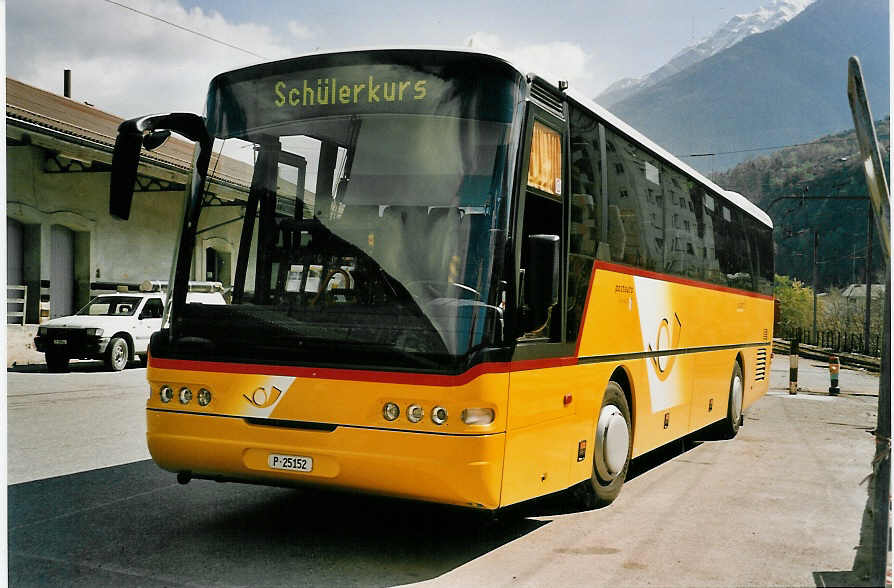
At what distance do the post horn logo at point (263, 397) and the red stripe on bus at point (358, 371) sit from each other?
0.10 metres

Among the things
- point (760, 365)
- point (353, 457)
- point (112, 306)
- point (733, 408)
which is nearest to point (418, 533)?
point (353, 457)

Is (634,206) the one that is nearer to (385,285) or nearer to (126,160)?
(385,285)

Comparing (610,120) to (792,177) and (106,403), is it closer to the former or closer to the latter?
(106,403)

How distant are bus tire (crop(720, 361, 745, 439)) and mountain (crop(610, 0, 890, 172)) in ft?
9.70

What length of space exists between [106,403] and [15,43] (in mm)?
7875

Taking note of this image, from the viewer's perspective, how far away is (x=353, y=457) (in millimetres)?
5594

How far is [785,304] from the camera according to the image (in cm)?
7731

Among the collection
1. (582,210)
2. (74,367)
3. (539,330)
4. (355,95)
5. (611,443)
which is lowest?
(74,367)

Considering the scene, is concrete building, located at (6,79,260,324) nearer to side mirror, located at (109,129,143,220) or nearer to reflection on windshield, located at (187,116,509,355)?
side mirror, located at (109,129,143,220)

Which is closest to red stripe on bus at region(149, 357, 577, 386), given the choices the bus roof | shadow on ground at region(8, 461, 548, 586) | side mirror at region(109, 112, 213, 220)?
shadow on ground at region(8, 461, 548, 586)

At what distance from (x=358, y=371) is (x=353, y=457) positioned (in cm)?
51

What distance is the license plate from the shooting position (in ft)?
18.8

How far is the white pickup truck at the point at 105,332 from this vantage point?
68.6 feet

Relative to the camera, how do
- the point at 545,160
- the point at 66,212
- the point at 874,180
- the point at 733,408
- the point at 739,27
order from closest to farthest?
the point at 874,180 → the point at 545,160 → the point at 733,408 → the point at 739,27 → the point at 66,212
